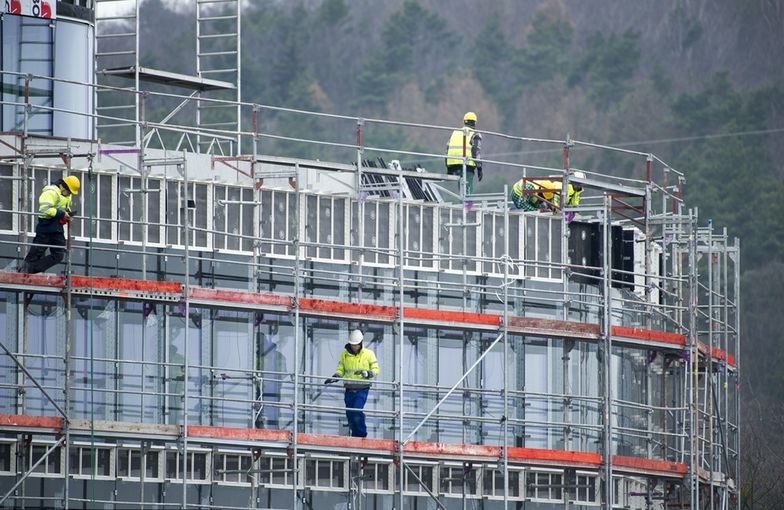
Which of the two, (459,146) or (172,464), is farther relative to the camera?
(459,146)

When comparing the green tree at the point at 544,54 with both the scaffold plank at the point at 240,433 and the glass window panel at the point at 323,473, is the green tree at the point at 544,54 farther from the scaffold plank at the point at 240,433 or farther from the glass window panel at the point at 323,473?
the scaffold plank at the point at 240,433

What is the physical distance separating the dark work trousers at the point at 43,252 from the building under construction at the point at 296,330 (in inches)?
7.3

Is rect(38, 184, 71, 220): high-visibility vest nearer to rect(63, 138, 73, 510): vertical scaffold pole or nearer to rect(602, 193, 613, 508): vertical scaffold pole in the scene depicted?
rect(63, 138, 73, 510): vertical scaffold pole

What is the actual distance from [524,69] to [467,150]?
73.2 metres

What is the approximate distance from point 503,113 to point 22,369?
3179 inches

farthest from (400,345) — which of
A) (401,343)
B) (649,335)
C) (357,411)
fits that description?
(649,335)

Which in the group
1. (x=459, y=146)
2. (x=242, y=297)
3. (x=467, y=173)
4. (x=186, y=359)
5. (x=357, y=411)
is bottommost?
(x=357, y=411)

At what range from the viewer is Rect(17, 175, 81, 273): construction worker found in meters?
27.6

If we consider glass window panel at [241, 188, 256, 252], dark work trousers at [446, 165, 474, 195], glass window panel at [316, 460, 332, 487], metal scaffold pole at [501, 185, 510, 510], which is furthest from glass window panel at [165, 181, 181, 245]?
dark work trousers at [446, 165, 474, 195]

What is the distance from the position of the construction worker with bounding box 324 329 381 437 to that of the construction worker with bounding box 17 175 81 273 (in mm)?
4544

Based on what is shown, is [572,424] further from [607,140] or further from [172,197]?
[607,140]

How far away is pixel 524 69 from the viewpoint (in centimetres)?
10706

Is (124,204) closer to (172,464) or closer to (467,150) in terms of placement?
(172,464)

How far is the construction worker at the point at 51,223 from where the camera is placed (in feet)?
90.4
